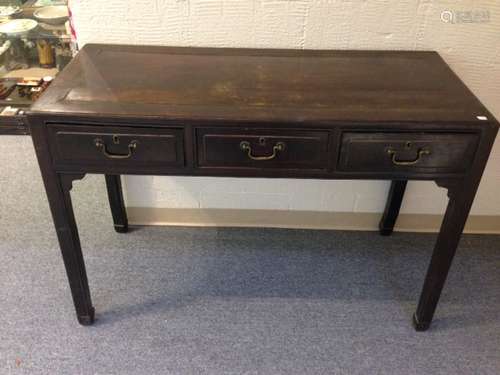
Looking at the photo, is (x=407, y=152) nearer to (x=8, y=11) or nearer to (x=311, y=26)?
(x=311, y=26)

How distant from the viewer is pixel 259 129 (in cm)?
122

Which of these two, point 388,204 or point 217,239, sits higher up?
point 388,204

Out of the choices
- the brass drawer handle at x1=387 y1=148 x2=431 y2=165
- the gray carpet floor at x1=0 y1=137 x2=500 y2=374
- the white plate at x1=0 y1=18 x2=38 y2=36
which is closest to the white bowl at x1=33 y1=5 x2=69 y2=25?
the white plate at x1=0 y1=18 x2=38 y2=36

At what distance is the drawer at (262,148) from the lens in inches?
48.3

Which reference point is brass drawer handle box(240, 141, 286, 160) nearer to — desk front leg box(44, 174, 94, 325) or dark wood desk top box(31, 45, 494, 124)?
dark wood desk top box(31, 45, 494, 124)

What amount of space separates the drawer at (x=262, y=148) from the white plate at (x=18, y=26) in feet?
6.21

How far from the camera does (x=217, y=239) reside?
198cm

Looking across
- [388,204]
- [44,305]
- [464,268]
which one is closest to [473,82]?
[388,204]

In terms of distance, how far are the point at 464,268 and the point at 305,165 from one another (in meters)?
0.98

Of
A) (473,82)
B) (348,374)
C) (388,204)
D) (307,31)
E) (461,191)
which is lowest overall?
(348,374)

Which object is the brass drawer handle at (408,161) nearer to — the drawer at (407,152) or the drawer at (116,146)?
the drawer at (407,152)

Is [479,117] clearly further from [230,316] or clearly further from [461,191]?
[230,316]

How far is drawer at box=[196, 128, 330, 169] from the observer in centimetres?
123

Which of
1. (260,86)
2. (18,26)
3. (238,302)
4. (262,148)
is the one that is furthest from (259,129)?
(18,26)
